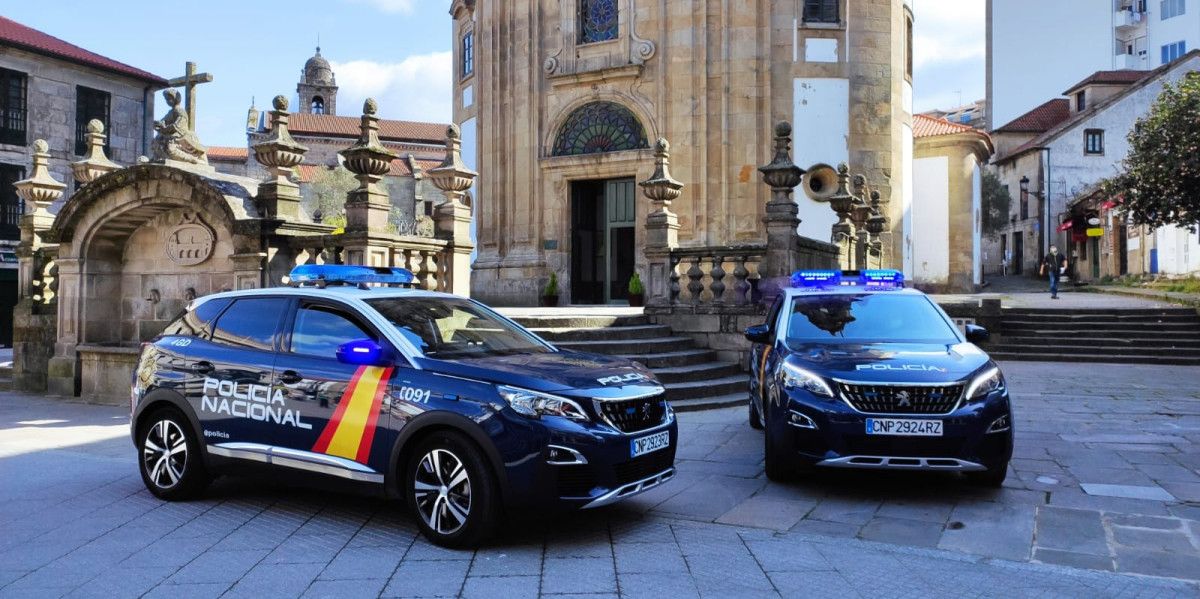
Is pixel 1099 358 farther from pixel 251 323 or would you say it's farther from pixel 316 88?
pixel 316 88

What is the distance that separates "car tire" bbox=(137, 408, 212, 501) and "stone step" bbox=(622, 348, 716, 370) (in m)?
6.27

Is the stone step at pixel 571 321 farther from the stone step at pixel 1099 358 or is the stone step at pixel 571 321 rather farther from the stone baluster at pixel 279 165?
the stone step at pixel 1099 358

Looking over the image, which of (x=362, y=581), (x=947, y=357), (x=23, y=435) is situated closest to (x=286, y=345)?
(x=362, y=581)

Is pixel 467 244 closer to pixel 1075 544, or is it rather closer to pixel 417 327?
pixel 417 327

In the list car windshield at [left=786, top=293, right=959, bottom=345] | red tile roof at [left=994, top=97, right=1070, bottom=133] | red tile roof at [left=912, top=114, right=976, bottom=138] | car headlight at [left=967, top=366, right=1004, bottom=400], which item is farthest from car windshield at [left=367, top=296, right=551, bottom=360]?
red tile roof at [left=994, top=97, right=1070, bottom=133]

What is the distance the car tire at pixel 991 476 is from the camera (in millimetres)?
6558

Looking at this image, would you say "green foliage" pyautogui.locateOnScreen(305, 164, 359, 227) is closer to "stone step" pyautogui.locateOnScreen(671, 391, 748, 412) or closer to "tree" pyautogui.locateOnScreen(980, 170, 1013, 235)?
"tree" pyautogui.locateOnScreen(980, 170, 1013, 235)

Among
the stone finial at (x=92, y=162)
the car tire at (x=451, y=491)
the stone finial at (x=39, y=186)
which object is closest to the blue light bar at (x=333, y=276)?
the car tire at (x=451, y=491)

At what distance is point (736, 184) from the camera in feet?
65.1

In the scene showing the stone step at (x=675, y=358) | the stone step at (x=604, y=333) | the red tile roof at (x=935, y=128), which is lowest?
the stone step at (x=675, y=358)

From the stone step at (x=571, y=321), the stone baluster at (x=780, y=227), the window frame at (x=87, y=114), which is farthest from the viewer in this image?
the window frame at (x=87, y=114)

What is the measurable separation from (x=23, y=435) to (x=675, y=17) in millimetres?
15293

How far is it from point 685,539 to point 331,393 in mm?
2459

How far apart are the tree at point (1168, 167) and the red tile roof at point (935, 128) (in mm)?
7368
